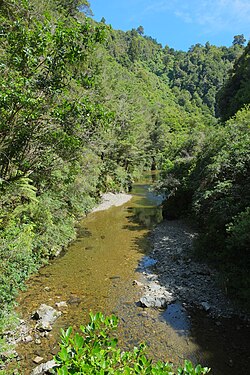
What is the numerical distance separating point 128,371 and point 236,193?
9.75 meters

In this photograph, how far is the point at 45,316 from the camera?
8.37m

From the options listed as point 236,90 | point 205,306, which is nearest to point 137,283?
point 205,306

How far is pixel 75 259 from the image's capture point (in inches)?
514

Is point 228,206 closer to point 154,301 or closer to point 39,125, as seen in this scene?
point 154,301

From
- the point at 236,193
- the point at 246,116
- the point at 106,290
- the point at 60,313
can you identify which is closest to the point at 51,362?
the point at 60,313

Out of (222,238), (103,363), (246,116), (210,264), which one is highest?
(246,116)

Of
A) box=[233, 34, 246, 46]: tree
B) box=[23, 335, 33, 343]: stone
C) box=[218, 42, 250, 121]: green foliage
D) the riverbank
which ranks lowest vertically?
box=[23, 335, 33, 343]: stone

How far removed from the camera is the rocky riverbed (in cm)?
934

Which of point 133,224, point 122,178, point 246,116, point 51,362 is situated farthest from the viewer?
point 122,178

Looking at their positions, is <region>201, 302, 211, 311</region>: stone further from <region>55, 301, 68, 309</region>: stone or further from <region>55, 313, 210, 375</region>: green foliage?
<region>55, 313, 210, 375</region>: green foliage

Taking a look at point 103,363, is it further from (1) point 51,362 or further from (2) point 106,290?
(2) point 106,290

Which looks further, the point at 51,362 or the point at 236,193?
the point at 236,193

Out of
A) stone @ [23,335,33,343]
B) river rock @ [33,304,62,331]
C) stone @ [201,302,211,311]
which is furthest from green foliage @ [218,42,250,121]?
stone @ [23,335,33,343]

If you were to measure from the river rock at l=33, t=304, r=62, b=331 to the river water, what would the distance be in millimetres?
179
